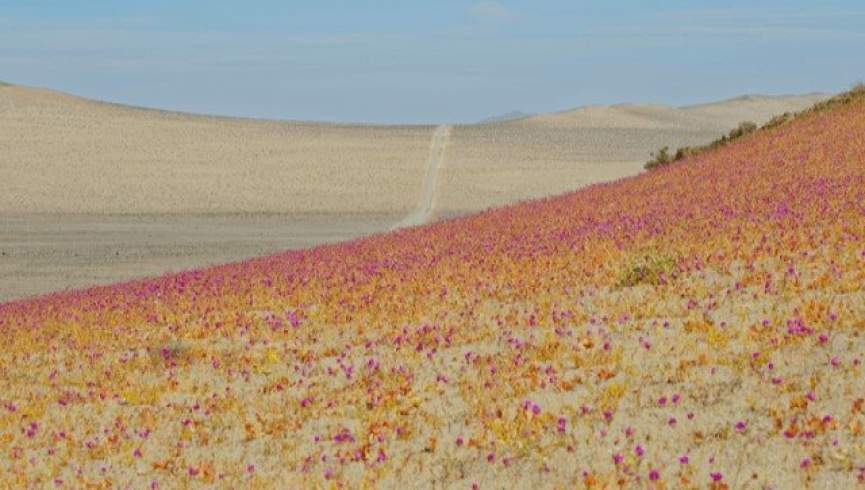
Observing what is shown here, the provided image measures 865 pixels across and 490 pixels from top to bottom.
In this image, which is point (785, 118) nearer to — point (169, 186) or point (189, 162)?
point (169, 186)

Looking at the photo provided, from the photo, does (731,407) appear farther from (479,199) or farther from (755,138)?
(479,199)

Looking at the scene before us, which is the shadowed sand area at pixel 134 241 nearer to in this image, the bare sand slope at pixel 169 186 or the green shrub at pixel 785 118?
the bare sand slope at pixel 169 186

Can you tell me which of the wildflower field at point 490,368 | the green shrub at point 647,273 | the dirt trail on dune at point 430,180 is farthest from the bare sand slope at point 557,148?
the green shrub at point 647,273

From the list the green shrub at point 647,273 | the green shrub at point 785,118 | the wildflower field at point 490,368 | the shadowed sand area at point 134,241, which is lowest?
the shadowed sand area at point 134,241

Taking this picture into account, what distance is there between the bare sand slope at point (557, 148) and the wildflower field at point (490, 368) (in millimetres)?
46233

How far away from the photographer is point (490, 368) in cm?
1352

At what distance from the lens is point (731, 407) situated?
11266 millimetres

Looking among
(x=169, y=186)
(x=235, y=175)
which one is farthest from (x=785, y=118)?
(x=235, y=175)

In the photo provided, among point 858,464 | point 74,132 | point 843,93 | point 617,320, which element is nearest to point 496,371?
point 617,320

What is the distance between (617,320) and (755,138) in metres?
27.2

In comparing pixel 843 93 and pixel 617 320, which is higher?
pixel 843 93

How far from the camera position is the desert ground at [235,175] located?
51469 mm

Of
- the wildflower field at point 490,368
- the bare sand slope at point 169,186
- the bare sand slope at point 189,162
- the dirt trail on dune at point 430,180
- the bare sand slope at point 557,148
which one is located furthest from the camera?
the bare sand slope at point 557,148

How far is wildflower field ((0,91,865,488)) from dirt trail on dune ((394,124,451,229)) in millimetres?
37794
